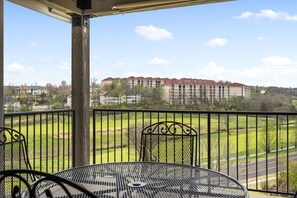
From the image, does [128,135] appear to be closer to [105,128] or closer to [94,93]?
[105,128]

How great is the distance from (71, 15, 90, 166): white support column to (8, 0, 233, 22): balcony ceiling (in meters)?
0.15

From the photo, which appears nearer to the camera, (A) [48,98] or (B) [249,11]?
(A) [48,98]

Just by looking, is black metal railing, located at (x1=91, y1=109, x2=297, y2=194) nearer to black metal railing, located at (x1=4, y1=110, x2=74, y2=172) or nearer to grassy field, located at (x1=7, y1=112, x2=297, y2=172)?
grassy field, located at (x1=7, y1=112, x2=297, y2=172)

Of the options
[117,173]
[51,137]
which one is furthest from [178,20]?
[117,173]

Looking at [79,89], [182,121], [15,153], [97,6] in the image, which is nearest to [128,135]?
[79,89]

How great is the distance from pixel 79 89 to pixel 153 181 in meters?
2.51

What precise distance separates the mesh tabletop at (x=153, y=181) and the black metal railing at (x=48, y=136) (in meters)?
1.62

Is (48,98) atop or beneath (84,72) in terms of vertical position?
beneath

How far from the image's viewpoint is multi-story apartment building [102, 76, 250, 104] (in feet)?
14.4

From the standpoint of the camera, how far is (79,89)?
13.1 ft

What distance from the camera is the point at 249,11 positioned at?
20.3 feet

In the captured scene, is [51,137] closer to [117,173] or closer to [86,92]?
[86,92]

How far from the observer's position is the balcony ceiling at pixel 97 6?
3.44 metres

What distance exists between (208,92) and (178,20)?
8.04 feet
